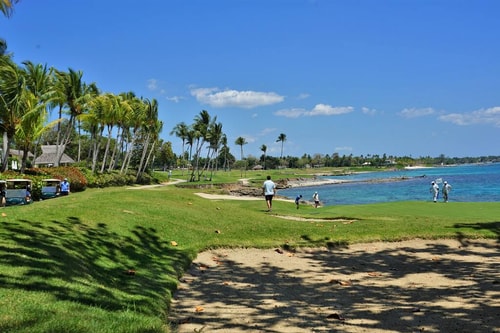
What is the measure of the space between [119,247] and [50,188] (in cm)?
1963

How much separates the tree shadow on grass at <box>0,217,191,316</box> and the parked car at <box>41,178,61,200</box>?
57.4ft

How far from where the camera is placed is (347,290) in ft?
27.2

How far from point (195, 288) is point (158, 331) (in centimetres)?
317

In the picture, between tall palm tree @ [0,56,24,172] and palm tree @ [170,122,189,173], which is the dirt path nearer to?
tall palm tree @ [0,56,24,172]

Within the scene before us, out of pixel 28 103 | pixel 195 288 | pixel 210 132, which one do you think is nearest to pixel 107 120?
pixel 28 103

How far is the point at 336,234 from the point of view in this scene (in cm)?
1405

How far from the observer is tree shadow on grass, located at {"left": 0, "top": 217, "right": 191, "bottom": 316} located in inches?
241

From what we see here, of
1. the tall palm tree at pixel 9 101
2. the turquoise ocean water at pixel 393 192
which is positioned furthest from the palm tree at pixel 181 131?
the tall palm tree at pixel 9 101

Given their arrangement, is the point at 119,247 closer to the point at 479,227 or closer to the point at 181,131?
the point at 479,227

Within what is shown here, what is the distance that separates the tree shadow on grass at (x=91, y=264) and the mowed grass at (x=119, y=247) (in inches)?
0.8

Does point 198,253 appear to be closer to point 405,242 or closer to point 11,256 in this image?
point 11,256

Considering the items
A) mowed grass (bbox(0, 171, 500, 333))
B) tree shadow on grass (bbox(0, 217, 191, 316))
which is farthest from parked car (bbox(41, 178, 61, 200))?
tree shadow on grass (bbox(0, 217, 191, 316))

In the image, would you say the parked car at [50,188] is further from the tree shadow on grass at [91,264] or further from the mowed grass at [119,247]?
the tree shadow on grass at [91,264]

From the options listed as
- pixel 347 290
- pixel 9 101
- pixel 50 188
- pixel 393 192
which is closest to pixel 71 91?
pixel 9 101
